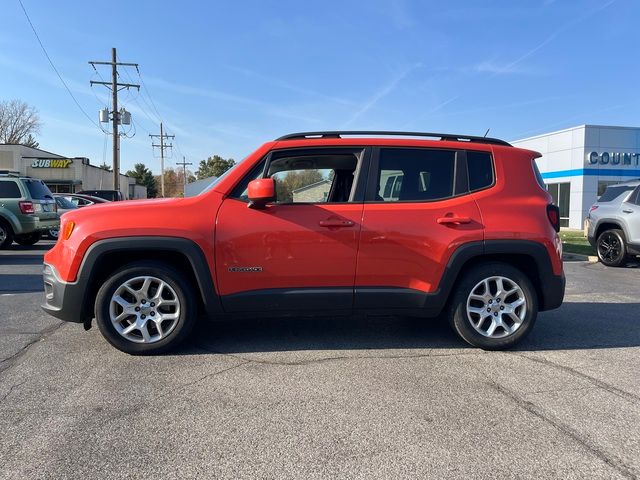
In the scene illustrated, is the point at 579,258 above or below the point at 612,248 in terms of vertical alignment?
below

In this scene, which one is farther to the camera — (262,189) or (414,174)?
(414,174)

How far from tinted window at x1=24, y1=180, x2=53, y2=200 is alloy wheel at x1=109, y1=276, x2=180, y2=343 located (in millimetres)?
10418

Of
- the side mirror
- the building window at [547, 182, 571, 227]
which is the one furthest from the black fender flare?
the building window at [547, 182, 571, 227]

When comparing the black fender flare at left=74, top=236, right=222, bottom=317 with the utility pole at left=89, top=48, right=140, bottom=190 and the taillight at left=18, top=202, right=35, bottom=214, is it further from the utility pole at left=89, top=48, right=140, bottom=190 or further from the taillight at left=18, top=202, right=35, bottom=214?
the utility pole at left=89, top=48, right=140, bottom=190

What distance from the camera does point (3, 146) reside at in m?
40.8

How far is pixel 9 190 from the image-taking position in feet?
41.0

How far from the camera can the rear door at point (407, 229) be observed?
424 cm

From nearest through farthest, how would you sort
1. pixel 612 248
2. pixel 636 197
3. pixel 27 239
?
pixel 636 197, pixel 612 248, pixel 27 239

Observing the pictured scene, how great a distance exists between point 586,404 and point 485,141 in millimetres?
2492

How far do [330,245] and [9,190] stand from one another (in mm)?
11645

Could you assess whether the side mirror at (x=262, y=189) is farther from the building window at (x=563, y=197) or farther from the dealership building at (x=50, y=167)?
the dealership building at (x=50, y=167)

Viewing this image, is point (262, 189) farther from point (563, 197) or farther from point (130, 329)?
point (563, 197)

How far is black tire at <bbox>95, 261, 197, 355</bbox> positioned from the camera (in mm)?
4113

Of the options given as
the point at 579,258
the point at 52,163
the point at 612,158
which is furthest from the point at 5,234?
the point at 52,163
